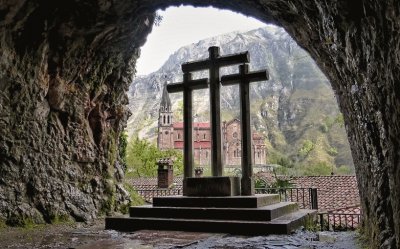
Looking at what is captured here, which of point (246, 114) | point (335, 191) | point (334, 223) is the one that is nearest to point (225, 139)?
point (335, 191)

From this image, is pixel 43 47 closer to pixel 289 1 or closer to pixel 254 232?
pixel 289 1

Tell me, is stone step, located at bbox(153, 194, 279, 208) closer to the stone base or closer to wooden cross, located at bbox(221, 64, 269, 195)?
the stone base

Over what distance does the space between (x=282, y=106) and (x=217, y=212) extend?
4562 inches

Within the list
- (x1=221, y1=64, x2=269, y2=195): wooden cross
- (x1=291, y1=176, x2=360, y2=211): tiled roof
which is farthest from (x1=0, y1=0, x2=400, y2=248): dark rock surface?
(x1=291, y1=176, x2=360, y2=211): tiled roof

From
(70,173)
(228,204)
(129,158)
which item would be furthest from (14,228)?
(129,158)

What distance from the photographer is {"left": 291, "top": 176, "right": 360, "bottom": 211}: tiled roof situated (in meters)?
14.6

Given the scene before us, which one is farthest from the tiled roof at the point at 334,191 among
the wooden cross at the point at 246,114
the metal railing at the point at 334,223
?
the wooden cross at the point at 246,114

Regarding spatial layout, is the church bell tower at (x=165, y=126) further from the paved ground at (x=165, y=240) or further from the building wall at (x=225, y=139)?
the paved ground at (x=165, y=240)

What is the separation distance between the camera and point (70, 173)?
28.6 feet

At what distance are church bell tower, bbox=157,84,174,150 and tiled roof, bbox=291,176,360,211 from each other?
65960mm

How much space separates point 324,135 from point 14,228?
304 feet

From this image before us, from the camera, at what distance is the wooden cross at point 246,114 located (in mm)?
7227

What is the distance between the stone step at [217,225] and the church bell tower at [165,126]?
76.0m

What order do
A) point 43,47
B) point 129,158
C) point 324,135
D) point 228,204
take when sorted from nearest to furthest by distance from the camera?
point 228,204, point 43,47, point 129,158, point 324,135
